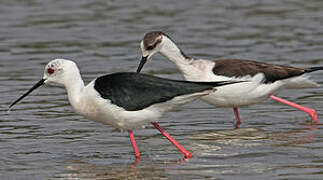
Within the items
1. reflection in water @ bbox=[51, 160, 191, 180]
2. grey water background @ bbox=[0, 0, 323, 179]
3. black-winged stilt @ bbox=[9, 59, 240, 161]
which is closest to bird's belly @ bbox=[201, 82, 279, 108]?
grey water background @ bbox=[0, 0, 323, 179]

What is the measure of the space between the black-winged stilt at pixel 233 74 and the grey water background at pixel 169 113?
1.15ft

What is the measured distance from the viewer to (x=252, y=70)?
1095cm

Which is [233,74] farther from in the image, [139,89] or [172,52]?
[139,89]

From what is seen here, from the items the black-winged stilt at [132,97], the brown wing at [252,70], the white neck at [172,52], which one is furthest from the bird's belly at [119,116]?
the white neck at [172,52]

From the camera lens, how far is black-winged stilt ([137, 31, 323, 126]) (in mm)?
10703

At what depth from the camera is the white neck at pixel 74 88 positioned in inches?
363

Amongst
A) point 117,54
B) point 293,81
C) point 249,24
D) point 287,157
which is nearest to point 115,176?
point 287,157

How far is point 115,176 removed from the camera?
858cm

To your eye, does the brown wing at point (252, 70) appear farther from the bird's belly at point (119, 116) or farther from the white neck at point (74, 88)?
the white neck at point (74, 88)

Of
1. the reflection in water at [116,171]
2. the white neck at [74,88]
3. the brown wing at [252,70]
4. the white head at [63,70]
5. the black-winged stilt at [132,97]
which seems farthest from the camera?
the brown wing at [252,70]

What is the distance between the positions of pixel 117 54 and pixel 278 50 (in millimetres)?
2952

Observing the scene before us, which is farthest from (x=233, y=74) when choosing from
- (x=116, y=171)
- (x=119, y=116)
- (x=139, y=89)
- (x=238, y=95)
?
(x=116, y=171)

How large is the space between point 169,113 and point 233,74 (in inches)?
49.7

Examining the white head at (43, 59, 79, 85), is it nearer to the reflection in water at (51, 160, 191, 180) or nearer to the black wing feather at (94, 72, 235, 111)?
the black wing feather at (94, 72, 235, 111)
